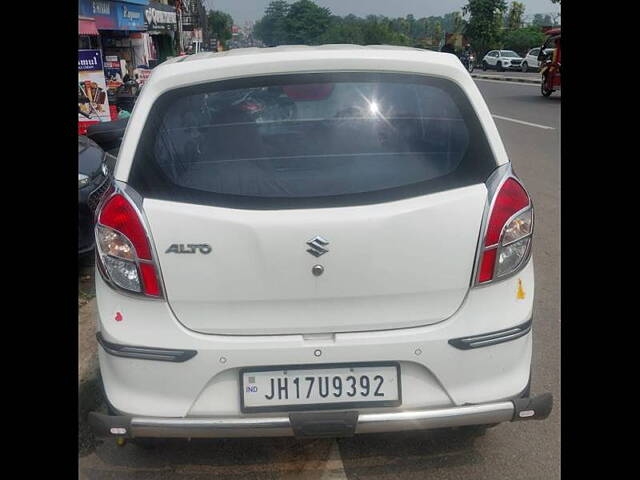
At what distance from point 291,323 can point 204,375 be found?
1.14 ft

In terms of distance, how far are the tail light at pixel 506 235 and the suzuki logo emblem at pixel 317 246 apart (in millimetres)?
554

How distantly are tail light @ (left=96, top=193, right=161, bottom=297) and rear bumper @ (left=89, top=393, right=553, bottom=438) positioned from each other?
46 centimetres

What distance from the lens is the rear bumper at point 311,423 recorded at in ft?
7.62

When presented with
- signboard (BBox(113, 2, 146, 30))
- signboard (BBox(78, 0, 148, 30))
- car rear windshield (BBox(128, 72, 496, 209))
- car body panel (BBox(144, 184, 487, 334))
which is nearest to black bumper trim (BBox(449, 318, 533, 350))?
car body panel (BBox(144, 184, 487, 334))

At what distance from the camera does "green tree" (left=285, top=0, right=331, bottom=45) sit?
61062mm

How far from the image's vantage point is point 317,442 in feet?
9.90

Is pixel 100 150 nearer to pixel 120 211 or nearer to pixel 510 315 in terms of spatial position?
pixel 120 211

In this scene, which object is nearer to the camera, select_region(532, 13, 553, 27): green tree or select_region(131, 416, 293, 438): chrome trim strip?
select_region(131, 416, 293, 438): chrome trim strip

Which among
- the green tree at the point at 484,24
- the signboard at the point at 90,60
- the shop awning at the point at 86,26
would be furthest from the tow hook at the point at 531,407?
the green tree at the point at 484,24

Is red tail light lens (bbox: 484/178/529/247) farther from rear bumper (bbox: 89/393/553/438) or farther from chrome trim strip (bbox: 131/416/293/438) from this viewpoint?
chrome trim strip (bbox: 131/416/293/438)

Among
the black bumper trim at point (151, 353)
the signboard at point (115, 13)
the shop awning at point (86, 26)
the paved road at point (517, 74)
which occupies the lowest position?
the black bumper trim at point (151, 353)

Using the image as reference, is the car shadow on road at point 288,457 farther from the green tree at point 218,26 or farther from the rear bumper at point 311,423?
the green tree at point 218,26

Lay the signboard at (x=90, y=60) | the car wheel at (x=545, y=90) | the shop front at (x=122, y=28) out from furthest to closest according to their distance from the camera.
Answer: the shop front at (x=122, y=28) → the car wheel at (x=545, y=90) → the signboard at (x=90, y=60)

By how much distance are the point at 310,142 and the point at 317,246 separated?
415 millimetres
